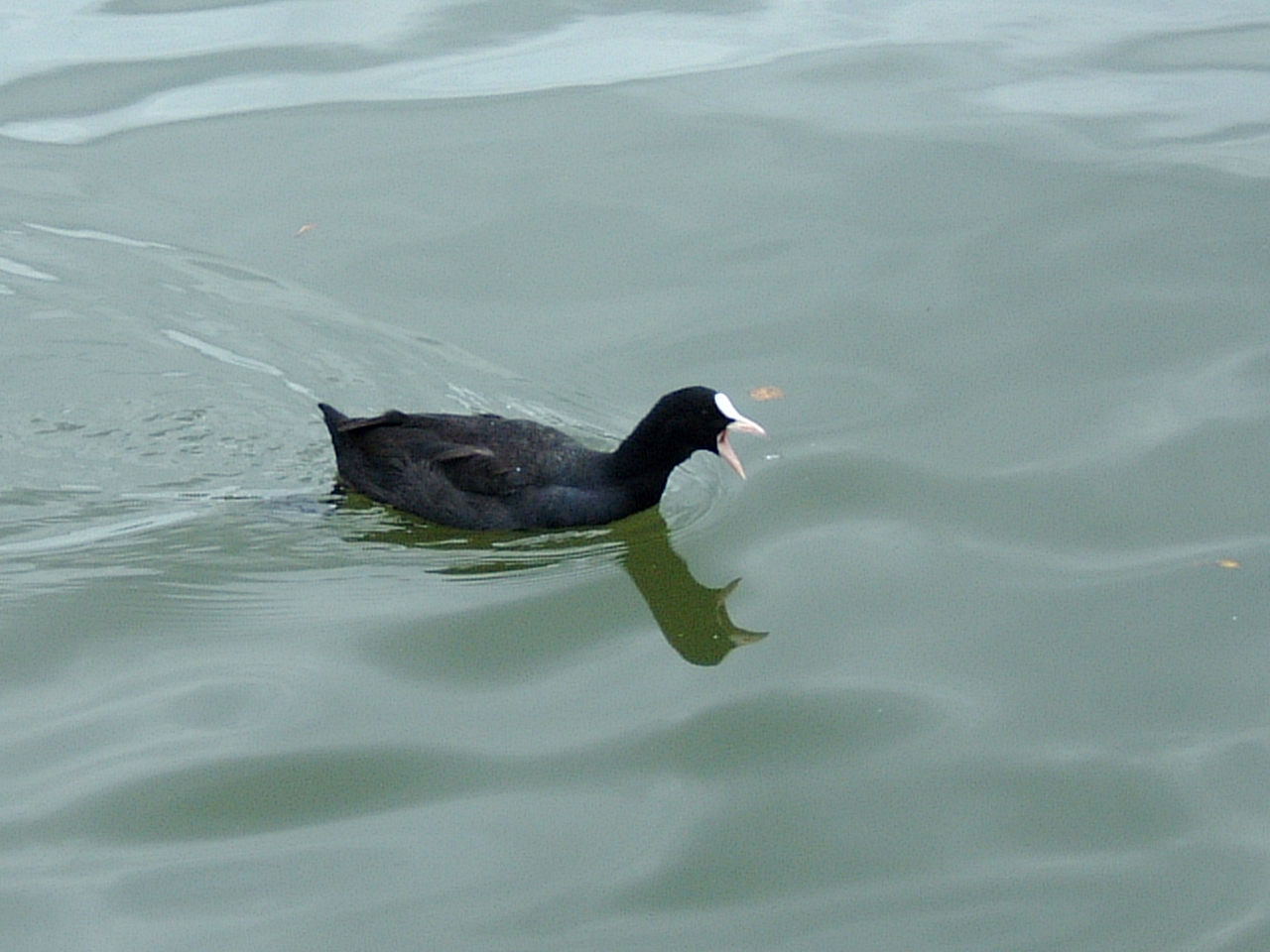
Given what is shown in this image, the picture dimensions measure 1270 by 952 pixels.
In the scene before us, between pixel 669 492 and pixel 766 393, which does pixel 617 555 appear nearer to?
pixel 669 492

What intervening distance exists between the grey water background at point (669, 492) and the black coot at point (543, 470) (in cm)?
13

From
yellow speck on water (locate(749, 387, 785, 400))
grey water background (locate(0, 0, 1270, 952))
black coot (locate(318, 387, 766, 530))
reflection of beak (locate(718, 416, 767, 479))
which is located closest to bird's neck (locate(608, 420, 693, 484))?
black coot (locate(318, 387, 766, 530))

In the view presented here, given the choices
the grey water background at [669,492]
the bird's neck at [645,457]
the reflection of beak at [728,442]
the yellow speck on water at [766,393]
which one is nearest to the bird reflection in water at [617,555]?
the grey water background at [669,492]

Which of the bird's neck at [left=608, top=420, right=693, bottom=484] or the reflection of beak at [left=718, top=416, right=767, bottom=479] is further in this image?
the bird's neck at [left=608, top=420, right=693, bottom=484]

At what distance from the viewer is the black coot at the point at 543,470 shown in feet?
24.9

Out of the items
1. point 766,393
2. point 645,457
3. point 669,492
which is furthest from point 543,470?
point 766,393

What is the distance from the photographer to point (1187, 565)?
7.08 m

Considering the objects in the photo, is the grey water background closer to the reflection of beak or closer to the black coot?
the black coot

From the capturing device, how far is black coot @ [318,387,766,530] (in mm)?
7590

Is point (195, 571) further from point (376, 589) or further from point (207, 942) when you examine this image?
point (207, 942)

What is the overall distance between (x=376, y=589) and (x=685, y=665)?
1253 millimetres

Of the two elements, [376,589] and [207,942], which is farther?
[376,589]

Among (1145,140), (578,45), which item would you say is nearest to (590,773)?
(1145,140)

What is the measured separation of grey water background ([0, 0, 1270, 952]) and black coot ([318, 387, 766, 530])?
127mm
